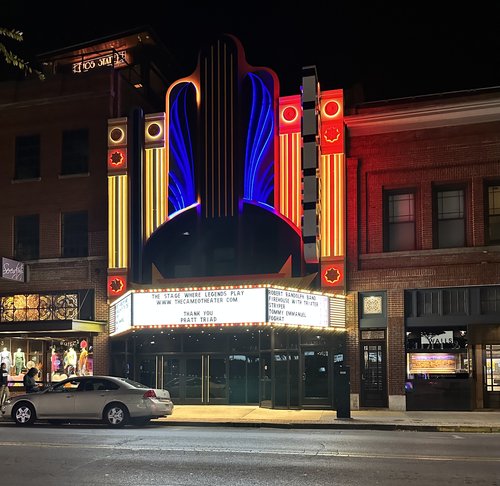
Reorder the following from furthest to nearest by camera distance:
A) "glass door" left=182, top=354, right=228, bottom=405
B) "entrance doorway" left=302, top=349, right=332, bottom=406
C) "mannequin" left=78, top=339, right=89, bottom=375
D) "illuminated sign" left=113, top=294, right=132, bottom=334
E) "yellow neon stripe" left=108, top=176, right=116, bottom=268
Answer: "mannequin" left=78, top=339, right=89, bottom=375
"yellow neon stripe" left=108, top=176, right=116, bottom=268
"glass door" left=182, top=354, right=228, bottom=405
"entrance doorway" left=302, top=349, right=332, bottom=406
"illuminated sign" left=113, top=294, right=132, bottom=334

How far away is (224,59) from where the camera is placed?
24.9 meters

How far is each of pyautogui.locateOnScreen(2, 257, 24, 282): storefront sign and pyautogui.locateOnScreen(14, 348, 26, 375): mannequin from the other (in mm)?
3002

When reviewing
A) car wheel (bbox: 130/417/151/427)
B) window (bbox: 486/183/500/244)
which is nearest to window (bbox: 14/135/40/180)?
car wheel (bbox: 130/417/151/427)

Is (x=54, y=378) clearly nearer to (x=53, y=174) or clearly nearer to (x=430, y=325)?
(x=53, y=174)

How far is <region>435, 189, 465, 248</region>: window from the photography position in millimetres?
22797

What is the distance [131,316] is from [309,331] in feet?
19.4

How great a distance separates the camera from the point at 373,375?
897 inches

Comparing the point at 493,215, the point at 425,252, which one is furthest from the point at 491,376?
A: the point at 493,215

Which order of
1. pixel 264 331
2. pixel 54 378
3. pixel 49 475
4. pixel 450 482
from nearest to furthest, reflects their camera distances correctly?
1. pixel 450 482
2. pixel 49 475
3. pixel 264 331
4. pixel 54 378

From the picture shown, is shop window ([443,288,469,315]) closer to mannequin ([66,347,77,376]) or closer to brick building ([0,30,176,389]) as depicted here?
brick building ([0,30,176,389])

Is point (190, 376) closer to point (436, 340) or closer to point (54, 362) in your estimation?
point (54, 362)

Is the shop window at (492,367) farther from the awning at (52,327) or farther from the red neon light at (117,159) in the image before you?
the red neon light at (117,159)

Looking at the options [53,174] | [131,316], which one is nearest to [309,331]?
[131,316]

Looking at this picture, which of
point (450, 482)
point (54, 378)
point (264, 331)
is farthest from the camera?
point (54, 378)
